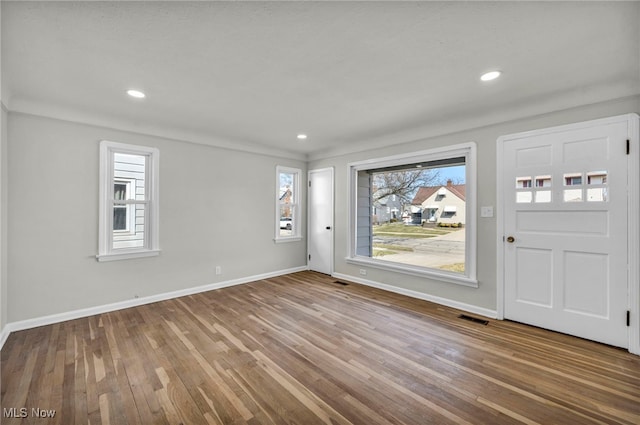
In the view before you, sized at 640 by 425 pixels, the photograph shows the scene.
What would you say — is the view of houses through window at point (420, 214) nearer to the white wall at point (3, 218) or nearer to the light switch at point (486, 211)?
the light switch at point (486, 211)

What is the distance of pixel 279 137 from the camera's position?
176 inches

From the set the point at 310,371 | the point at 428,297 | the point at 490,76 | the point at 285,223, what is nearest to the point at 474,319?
the point at 428,297

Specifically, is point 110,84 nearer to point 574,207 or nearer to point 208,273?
point 208,273

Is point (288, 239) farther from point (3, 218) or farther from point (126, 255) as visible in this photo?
point (3, 218)

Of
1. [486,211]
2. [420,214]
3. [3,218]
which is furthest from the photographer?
[420,214]

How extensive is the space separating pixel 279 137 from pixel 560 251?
400 cm

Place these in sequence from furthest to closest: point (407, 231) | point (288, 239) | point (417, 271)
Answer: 1. point (288, 239)
2. point (407, 231)
3. point (417, 271)

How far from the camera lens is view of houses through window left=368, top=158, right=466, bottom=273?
152 inches

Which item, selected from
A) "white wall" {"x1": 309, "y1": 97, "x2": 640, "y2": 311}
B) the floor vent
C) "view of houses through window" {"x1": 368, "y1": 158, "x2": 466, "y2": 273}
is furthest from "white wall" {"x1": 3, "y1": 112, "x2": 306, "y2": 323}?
the floor vent

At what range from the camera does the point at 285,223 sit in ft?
18.5

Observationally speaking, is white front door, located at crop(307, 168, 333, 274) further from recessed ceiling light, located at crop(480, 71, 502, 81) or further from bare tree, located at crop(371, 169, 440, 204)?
recessed ceiling light, located at crop(480, 71, 502, 81)

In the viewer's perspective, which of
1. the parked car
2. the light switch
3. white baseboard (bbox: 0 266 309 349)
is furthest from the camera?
the parked car

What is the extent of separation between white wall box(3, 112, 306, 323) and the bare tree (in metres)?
2.16

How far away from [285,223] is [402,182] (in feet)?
8.19
